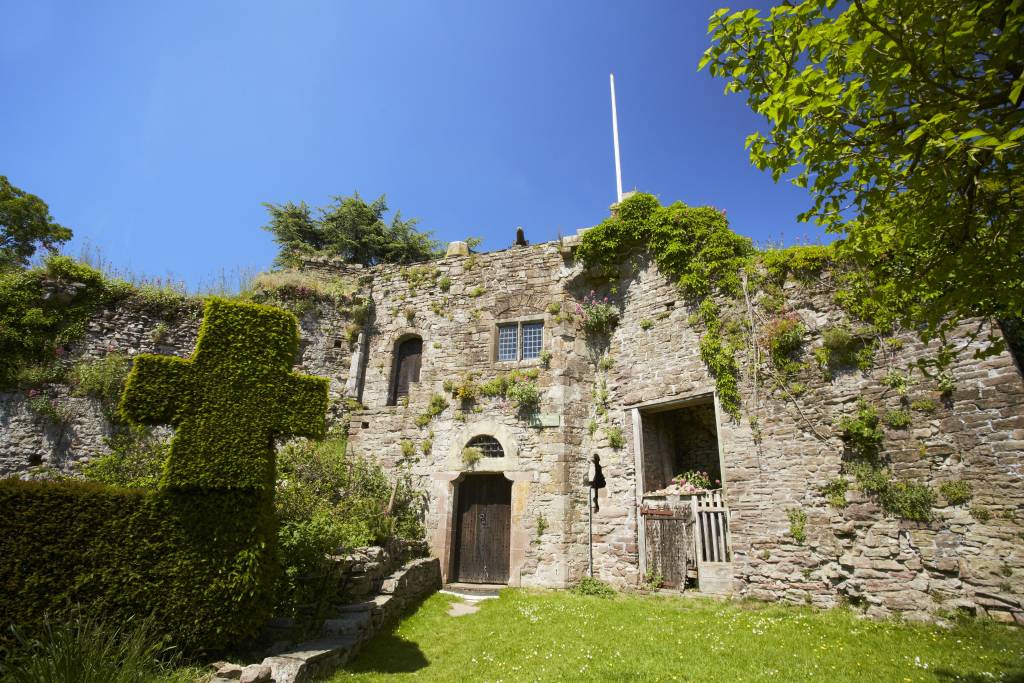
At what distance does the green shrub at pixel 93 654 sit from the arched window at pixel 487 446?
23.5 feet

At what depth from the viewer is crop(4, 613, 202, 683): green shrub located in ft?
13.5

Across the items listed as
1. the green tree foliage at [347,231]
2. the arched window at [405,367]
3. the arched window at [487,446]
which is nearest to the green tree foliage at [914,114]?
the arched window at [487,446]

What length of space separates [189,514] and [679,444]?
→ 32.7 ft

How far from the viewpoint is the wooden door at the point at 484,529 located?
1106 cm

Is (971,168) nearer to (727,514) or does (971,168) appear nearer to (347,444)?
(727,514)

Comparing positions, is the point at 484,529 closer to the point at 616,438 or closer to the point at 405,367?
the point at 616,438

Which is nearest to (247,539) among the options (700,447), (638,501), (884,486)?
(638,501)

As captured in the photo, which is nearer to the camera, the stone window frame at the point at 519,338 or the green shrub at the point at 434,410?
the stone window frame at the point at 519,338

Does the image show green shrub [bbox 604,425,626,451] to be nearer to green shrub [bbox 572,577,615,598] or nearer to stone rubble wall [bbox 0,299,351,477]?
green shrub [bbox 572,577,615,598]

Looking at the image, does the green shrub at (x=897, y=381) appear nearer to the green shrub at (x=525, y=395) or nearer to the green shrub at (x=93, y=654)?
the green shrub at (x=525, y=395)

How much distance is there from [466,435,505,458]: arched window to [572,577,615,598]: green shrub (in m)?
3.11

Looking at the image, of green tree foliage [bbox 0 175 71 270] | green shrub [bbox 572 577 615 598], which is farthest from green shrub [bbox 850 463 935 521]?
green tree foliage [bbox 0 175 71 270]

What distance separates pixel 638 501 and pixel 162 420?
8.33m

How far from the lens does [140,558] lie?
5.26 m
